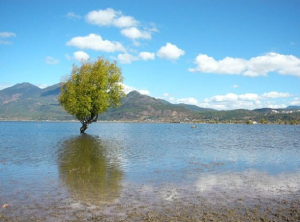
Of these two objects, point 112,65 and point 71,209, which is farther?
point 112,65

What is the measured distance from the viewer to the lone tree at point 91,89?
238 feet

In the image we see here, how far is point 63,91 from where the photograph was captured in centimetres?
7638

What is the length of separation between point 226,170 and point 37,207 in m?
17.7

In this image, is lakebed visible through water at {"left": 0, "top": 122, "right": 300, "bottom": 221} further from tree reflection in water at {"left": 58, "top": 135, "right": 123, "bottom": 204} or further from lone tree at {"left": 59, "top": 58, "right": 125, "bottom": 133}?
lone tree at {"left": 59, "top": 58, "right": 125, "bottom": 133}

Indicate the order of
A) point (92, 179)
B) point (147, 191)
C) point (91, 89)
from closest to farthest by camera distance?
point (147, 191), point (92, 179), point (91, 89)

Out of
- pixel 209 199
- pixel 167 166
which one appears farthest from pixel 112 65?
pixel 209 199

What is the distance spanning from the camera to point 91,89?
7244 centimetres

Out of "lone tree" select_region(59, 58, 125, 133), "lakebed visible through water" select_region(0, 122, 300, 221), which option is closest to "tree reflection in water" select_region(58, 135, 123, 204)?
"lakebed visible through water" select_region(0, 122, 300, 221)

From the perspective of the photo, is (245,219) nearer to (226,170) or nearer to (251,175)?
(251,175)

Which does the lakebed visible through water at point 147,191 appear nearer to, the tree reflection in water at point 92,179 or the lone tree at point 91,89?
the tree reflection in water at point 92,179

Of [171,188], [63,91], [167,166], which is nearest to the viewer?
[171,188]

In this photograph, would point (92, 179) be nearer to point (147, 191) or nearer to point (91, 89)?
point (147, 191)

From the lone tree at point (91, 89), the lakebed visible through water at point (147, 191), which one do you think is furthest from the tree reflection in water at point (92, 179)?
the lone tree at point (91, 89)

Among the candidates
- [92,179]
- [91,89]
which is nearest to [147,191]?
[92,179]
